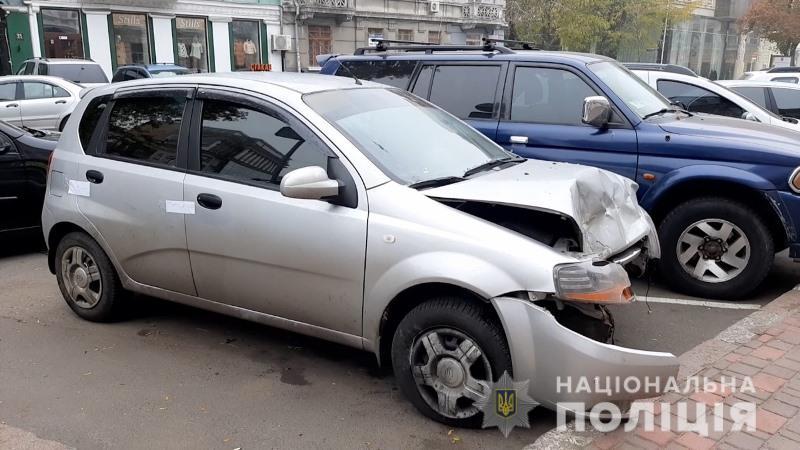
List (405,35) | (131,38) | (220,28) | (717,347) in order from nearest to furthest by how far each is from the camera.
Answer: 1. (717,347)
2. (131,38)
3. (220,28)
4. (405,35)

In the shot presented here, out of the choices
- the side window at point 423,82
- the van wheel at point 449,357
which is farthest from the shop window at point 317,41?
the van wheel at point 449,357

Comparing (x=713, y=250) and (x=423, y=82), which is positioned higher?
(x=423, y=82)

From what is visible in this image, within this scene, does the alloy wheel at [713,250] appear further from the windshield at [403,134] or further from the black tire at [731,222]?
the windshield at [403,134]

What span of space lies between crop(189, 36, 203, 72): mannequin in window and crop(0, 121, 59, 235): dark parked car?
22354mm

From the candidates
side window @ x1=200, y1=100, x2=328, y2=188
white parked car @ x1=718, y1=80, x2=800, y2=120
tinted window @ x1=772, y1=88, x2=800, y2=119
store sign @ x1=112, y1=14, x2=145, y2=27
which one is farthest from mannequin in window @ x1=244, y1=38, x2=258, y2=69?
side window @ x1=200, y1=100, x2=328, y2=188

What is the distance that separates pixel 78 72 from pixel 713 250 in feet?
53.9

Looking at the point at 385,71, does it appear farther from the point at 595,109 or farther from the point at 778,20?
the point at 778,20

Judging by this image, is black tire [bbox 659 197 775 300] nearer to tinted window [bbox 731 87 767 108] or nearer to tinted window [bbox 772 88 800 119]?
tinted window [bbox 731 87 767 108]

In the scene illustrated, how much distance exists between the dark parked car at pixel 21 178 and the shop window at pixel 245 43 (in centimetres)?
2355

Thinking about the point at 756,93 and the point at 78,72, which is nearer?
the point at 756,93

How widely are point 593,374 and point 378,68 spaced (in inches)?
181

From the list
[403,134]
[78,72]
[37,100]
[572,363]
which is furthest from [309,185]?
[78,72]

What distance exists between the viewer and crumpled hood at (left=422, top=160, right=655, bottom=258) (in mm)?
3381

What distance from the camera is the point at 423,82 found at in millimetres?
6500
